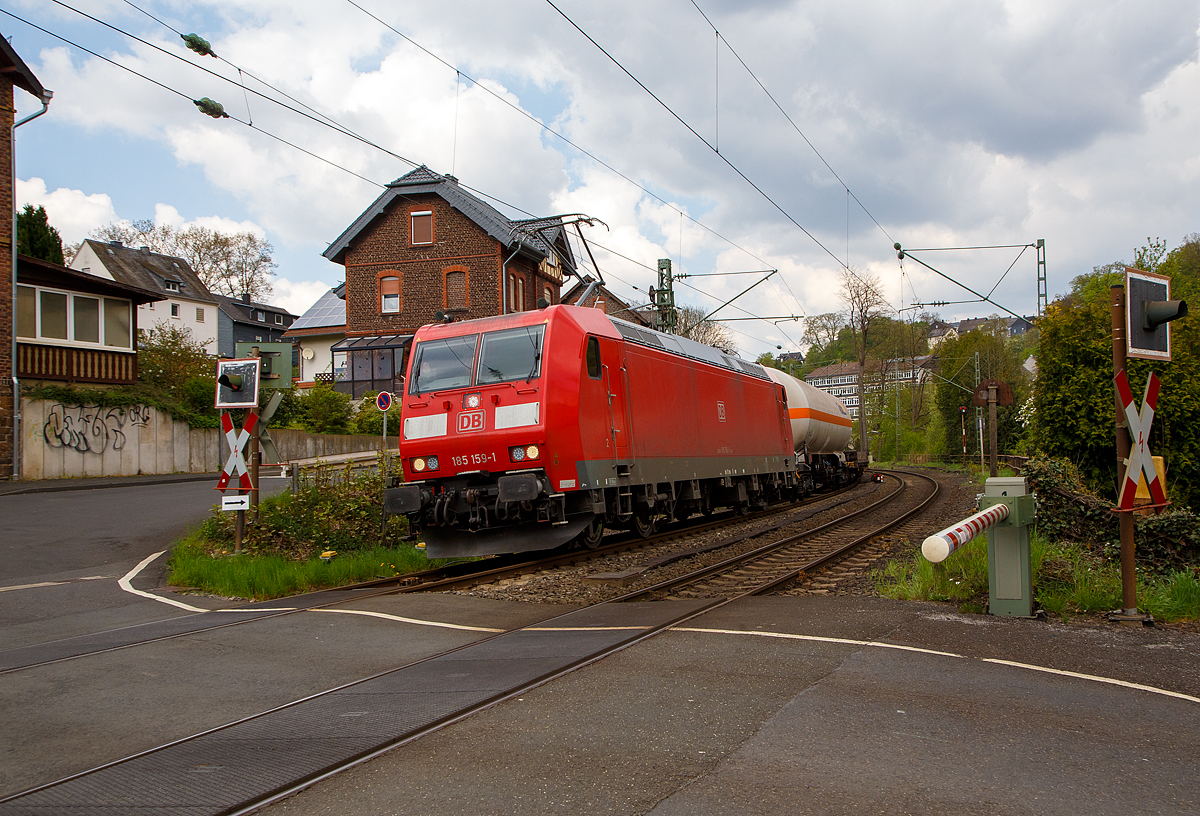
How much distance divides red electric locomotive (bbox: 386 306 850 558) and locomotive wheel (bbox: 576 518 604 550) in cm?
2

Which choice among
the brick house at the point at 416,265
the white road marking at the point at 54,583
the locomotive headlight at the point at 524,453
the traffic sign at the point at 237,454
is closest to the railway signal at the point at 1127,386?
the locomotive headlight at the point at 524,453

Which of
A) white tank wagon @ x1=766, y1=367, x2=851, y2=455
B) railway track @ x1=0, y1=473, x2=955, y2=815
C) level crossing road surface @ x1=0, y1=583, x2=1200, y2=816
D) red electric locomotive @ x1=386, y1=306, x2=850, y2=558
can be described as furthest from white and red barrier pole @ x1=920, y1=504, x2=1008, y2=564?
white tank wagon @ x1=766, y1=367, x2=851, y2=455

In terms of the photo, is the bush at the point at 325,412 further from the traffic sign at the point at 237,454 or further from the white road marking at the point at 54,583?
the white road marking at the point at 54,583

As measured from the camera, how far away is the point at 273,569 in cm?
929

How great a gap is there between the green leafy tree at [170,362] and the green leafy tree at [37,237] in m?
5.71

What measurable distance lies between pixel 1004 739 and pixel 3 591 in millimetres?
9840

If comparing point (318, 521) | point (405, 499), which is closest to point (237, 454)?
point (318, 521)

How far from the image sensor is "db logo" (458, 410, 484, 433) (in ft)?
34.9

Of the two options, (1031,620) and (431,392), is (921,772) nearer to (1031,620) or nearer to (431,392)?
(1031,620)

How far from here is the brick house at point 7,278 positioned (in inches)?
781

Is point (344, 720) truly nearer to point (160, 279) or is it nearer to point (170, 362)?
point (170, 362)

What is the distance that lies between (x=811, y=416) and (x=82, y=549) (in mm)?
18850

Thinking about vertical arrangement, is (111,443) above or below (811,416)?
below

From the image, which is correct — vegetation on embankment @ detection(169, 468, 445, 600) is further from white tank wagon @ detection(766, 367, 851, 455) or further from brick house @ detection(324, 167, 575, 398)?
brick house @ detection(324, 167, 575, 398)
